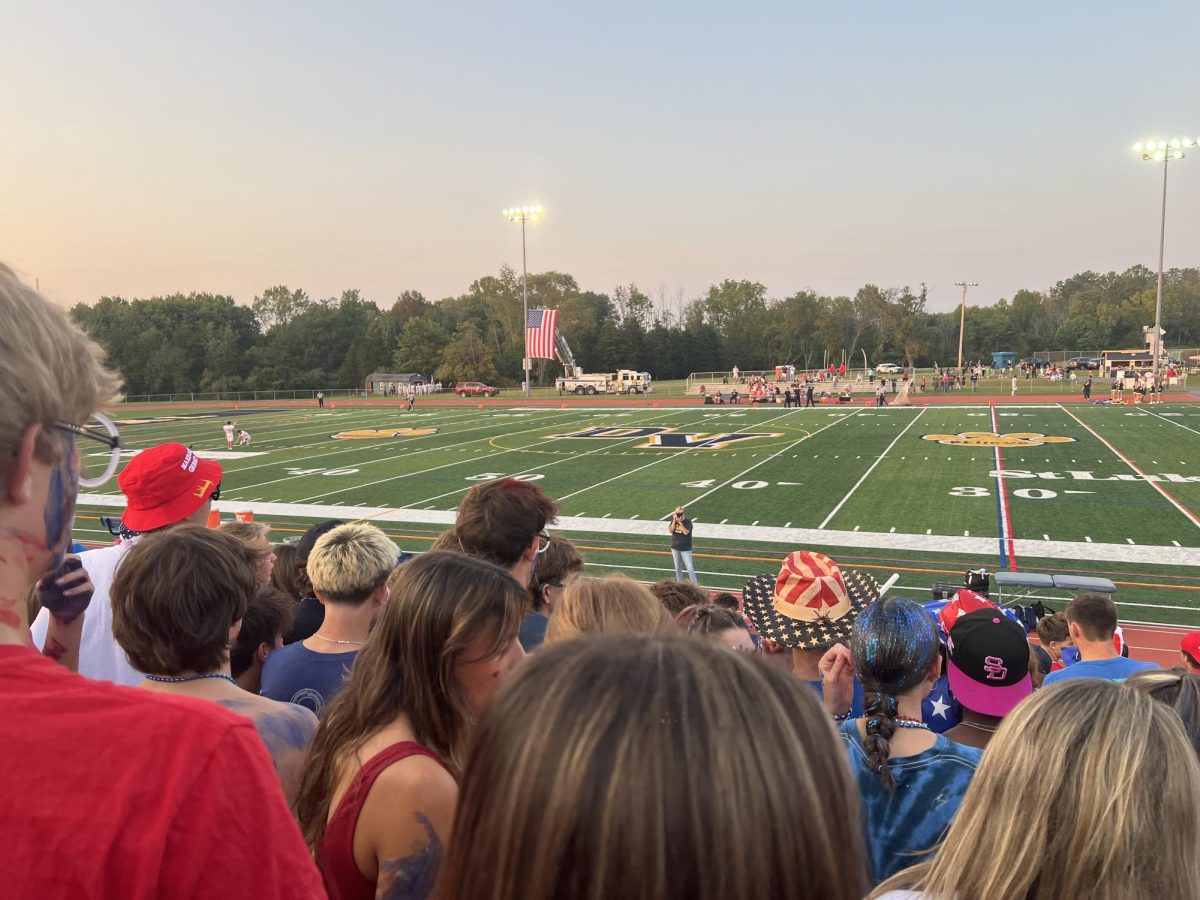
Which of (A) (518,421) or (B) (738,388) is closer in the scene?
(A) (518,421)

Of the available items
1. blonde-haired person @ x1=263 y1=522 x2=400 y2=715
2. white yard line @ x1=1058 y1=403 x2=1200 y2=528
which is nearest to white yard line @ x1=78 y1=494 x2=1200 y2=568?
white yard line @ x1=1058 y1=403 x2=1200 y2=528

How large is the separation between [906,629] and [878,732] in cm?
44

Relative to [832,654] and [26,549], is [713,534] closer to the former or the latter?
[832,654]

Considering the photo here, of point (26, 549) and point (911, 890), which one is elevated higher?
point (26, 549)

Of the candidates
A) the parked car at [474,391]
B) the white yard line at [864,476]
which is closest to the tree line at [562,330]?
the parked car at [474,391]

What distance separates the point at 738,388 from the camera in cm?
5400

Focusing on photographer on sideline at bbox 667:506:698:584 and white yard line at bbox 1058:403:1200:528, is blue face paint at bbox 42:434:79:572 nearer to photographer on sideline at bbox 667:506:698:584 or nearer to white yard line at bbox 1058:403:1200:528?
photographer on sideline at bbox 667:506:698:584

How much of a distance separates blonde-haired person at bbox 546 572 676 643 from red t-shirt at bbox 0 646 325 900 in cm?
205

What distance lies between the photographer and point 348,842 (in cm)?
202

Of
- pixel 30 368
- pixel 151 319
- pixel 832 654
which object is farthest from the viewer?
pixel 151 319

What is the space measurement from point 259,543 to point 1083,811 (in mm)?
4844

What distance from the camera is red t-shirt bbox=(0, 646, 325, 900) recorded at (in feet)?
3.47

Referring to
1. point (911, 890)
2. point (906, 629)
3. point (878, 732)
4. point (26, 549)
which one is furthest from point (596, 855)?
point (906, 629)

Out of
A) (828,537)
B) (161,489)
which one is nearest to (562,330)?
(828,537)
